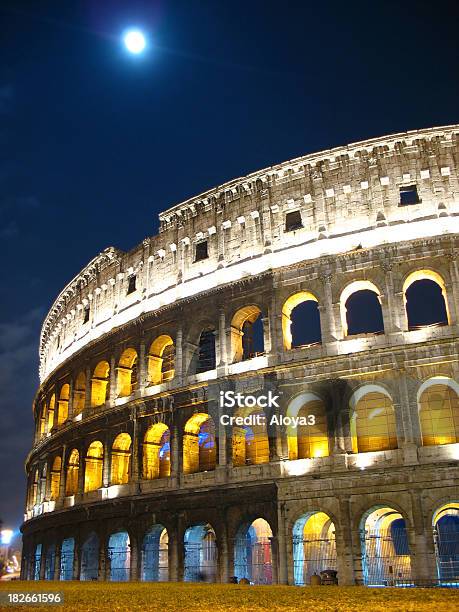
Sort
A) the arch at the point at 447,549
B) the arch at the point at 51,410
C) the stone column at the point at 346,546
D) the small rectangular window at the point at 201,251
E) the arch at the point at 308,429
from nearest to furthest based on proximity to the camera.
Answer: the arch at the point at 447,549 < the stone column at the point at 346,546 < the arch at the point at 308,429 < the small rectangular window at the point at 201,251 < the arch at the point at 51,410

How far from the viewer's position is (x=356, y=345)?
2061 centimetres

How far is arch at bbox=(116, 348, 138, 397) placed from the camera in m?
27.2

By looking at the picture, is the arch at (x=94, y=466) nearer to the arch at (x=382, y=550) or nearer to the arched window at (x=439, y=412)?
the arch at (x=382, y=550)

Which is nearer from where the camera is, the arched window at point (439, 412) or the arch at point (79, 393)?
the arched window at point (439, 412)

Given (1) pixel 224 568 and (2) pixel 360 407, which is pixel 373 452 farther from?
(1) pixel 224 568

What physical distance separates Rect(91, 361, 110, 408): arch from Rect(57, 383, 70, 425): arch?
12.9 feet

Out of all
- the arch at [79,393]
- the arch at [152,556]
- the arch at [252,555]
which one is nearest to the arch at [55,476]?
the arch at [79,393]

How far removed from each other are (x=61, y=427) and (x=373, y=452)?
16601 mm

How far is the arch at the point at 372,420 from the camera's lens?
66.2 feet

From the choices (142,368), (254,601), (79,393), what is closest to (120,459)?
(142,368)

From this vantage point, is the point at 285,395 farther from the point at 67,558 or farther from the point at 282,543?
the point at 67,558

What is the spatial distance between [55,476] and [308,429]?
15.7 meters

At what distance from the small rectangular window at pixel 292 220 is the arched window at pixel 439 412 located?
7542mm

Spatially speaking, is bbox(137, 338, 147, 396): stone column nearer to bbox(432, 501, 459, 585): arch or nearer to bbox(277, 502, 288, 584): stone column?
bbox(277, 502, 288, 584): stone column
